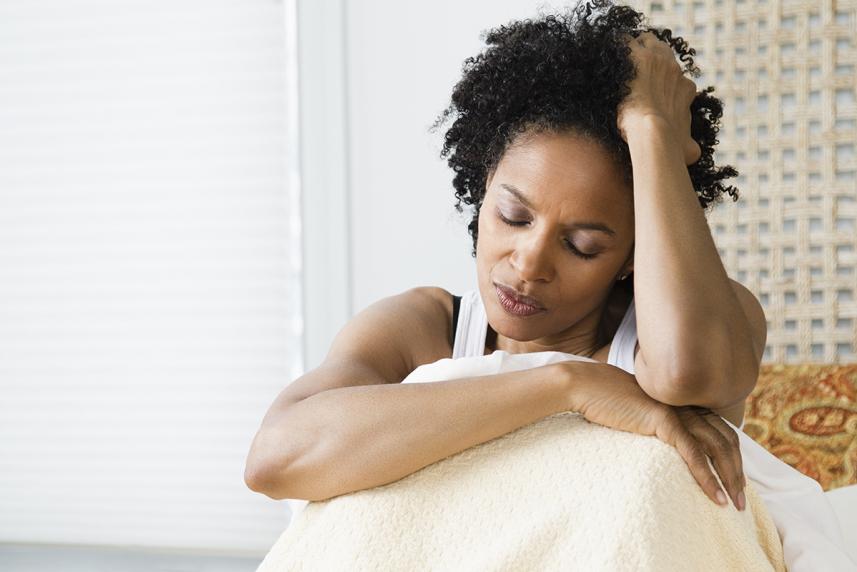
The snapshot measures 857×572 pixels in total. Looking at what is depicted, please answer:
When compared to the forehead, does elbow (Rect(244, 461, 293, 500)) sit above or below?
below

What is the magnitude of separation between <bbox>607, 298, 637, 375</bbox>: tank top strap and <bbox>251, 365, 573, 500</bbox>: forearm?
1.03ft

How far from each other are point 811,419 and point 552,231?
0.97 m

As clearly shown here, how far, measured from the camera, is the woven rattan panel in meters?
2.00

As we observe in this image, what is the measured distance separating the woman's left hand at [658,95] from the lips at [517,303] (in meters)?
0.26

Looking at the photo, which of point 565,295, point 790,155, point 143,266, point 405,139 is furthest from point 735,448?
point 143,266

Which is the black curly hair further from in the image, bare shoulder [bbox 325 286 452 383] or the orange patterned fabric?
the orange patterned fabric

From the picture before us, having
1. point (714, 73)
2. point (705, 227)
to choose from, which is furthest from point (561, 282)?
point (714, 73)

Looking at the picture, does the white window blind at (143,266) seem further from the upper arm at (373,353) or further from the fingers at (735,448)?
the fingers at (735,448)

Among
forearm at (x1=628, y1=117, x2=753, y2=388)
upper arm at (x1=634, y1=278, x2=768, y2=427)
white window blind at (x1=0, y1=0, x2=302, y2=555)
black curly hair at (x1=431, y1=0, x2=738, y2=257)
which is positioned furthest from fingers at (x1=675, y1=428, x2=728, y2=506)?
white window blind at (x1=0, y1=0, x2=302, y2=555)

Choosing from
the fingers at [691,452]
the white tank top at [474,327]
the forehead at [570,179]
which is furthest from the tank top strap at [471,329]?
the fingers at [691,452]

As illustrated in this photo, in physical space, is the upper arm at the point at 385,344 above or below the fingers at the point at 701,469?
above

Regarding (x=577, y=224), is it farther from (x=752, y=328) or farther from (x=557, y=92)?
(x=752, y=328)

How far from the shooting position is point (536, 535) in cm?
87

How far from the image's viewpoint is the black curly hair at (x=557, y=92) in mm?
1253
